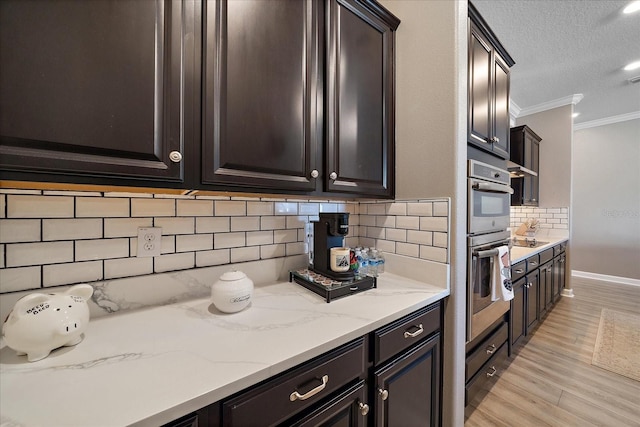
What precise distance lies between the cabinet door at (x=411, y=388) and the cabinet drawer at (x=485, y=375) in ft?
1.24

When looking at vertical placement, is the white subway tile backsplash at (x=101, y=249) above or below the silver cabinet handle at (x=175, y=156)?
below

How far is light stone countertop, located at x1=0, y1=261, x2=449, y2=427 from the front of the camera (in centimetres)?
48

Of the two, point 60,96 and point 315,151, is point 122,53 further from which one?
point 315,151

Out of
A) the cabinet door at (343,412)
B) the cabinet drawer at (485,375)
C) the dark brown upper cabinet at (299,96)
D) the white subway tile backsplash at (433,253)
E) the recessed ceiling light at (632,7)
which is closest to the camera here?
the cabinet door at (343,412)

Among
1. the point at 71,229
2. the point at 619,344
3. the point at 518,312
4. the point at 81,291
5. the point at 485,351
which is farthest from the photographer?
the point at 619,344

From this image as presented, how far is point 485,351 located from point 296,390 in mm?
1457

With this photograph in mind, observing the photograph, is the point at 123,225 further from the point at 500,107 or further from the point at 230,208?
the point at 500,107

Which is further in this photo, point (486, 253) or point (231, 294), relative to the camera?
point (486, 253)

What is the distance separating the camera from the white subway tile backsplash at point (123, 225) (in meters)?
0.89

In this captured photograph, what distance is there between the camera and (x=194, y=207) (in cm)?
107

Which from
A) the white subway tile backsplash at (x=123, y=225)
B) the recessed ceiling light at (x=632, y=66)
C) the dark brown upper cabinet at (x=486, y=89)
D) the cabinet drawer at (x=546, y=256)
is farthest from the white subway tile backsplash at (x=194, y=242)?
the recessed ceiling light at (x=632, y=66)

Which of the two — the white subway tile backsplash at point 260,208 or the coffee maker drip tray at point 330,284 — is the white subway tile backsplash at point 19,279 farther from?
the coffee maker drip tray at point 330,284

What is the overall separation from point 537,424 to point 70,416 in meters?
2.21

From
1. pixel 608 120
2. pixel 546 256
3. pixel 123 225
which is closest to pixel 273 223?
pixel 123 225
